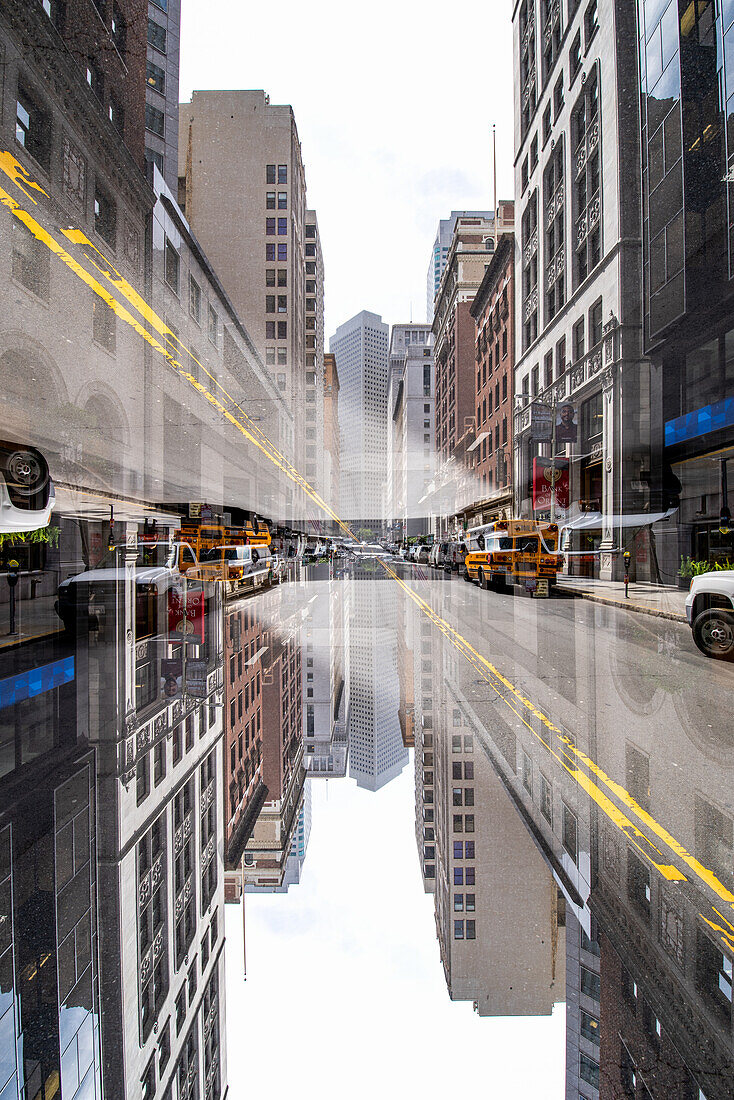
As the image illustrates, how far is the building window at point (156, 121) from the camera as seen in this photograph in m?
35.8

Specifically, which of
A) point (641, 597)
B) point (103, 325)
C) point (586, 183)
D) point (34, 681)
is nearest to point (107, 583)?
point (34, 681)

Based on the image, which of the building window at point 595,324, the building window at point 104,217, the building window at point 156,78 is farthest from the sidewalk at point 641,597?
the building window at point 156,78

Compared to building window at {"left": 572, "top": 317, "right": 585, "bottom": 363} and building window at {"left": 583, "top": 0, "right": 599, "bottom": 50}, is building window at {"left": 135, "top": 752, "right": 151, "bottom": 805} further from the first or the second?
building window at {"left": 583, "top": 0, "right": 599, "bottom": 50}

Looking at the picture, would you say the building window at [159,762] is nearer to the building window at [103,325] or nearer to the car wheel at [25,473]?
the car wheel at [25,473]

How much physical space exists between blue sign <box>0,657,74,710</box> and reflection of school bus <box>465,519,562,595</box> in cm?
2037

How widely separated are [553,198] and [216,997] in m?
46.0

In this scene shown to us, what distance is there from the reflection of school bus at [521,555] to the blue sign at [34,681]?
20.4 meters

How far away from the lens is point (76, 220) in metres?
22.6

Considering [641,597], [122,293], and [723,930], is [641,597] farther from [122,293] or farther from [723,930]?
[122,293]

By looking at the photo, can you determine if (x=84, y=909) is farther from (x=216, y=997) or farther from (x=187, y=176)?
(x=187, y=176)

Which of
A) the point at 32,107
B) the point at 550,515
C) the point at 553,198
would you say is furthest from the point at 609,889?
the point at 553,198

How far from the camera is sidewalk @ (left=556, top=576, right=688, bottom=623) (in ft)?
54.5

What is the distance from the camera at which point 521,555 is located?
25.4 metres

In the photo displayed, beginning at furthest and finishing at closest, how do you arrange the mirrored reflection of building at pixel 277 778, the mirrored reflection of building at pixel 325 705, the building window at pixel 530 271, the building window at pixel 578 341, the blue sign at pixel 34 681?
the building window at pixel 530 271 → the building window at pixel 578 341 → the blue sign at pixel 34 681 → the mirrored reflection of building at pixel 325 705 → the mirrored reflection of building at pixel 277 778
